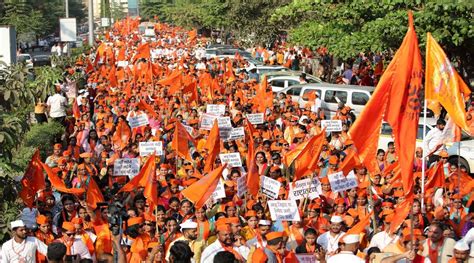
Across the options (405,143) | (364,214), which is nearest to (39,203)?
(364,214)

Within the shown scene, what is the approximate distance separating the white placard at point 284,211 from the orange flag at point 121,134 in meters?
6.42

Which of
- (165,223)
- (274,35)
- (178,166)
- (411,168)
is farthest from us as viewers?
(274,35)

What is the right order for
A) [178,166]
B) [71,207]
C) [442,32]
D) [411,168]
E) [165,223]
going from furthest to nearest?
1. [442,32]
2. [178,166]
3. [71,207]
4. [165,223]
5. [411,168]

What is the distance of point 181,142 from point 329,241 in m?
5.45

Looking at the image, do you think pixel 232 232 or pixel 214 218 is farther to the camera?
pixel 214 218

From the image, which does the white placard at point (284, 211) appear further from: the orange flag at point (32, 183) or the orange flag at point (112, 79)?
the orange flag at point (112, 79)

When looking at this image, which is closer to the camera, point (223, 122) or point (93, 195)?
point (93, 195)

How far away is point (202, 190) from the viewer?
34.2ft

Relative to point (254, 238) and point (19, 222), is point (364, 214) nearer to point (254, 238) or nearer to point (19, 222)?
point (254, 238)

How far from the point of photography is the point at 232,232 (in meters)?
8.98

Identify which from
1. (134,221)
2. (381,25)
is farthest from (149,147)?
(381,25)

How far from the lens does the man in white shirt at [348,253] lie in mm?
7426

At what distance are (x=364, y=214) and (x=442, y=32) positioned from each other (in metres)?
7.99

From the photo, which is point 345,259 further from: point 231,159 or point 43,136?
point 43,136
